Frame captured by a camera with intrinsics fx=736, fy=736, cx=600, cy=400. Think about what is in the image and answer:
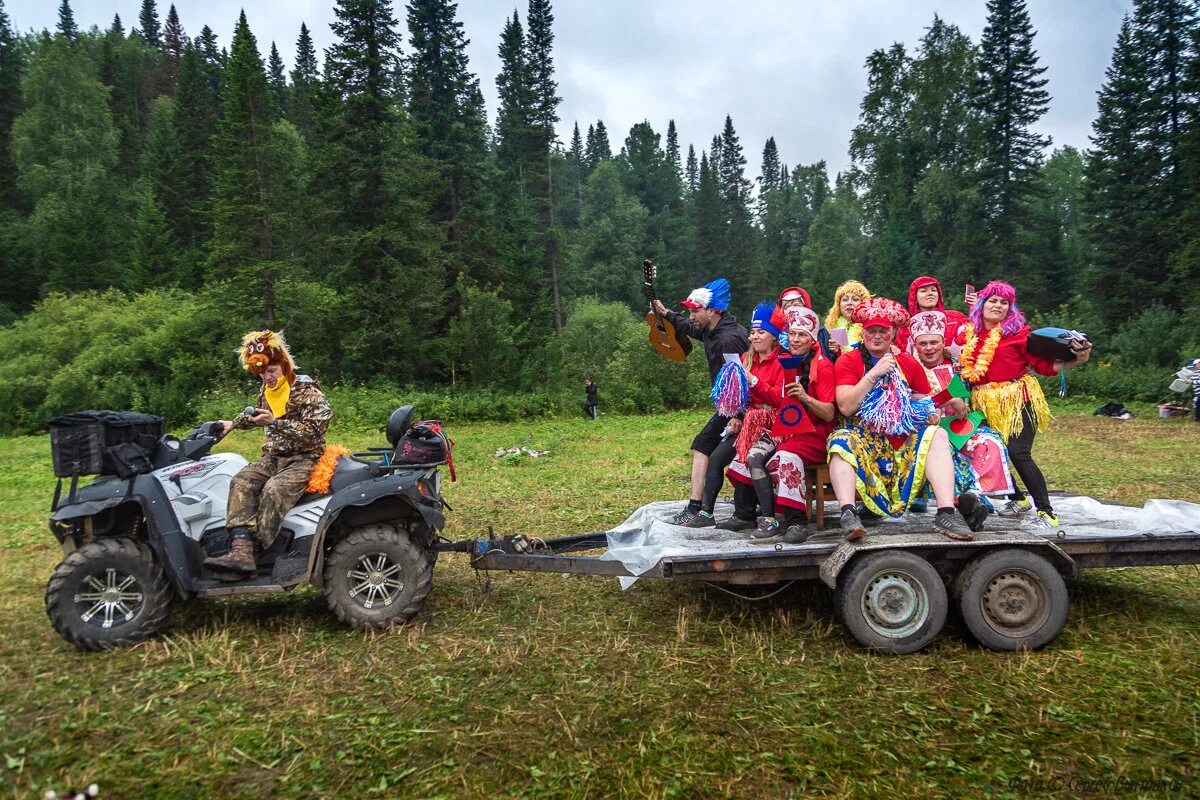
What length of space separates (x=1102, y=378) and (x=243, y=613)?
27.3 metres

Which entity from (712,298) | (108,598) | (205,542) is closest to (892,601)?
(712,298)

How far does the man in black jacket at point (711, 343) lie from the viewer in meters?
6.03

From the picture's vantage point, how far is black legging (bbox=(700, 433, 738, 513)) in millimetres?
5871

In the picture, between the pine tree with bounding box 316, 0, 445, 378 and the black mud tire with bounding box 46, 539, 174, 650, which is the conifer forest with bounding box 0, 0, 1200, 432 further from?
the black mud tire with bounding box 46, 539, 174, 650

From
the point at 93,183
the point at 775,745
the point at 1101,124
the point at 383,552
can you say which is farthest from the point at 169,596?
the point at 93,183

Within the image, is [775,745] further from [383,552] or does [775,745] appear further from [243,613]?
[243,613]

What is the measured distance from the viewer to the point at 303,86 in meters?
62.3

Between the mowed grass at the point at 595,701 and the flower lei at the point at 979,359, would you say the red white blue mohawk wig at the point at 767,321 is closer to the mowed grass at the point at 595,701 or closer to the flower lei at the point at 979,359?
the flower lei at the point at 979,359

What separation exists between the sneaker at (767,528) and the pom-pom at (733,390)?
34.7 inches

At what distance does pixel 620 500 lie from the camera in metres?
9.73

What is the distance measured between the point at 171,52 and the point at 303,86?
21.7m

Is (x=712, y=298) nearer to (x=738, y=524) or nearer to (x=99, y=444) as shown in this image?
(x=738, y=524)

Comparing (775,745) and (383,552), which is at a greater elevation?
(383,552)

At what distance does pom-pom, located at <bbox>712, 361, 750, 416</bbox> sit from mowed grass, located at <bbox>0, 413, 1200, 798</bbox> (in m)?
1.50
